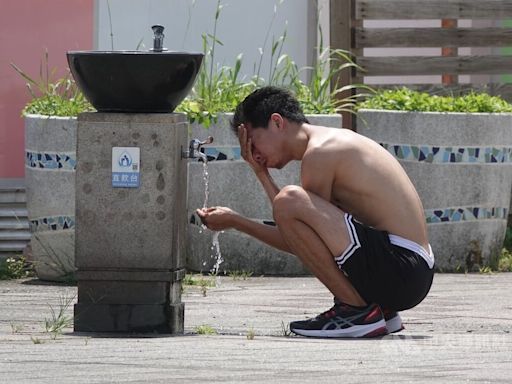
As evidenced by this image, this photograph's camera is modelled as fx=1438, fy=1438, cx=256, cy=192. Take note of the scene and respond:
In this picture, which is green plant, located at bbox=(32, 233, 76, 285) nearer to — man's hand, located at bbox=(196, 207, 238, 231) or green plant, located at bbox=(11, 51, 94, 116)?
green plant, located at bbox=(11, 51, 94, 116)

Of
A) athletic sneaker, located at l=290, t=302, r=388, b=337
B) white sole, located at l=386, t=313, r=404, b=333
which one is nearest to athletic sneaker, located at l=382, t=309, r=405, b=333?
white sole, located at l=386, t=313, r=404, b=333

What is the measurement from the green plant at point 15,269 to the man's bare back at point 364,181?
3.42 meters

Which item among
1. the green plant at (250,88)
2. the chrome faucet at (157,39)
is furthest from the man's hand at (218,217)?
the green plant at (250,88)

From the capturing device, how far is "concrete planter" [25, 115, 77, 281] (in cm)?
905

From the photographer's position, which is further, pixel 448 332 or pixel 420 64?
pixel 420 64

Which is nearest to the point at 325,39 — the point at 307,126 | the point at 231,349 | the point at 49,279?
the point at 49,279

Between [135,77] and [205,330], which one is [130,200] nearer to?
[135,77]


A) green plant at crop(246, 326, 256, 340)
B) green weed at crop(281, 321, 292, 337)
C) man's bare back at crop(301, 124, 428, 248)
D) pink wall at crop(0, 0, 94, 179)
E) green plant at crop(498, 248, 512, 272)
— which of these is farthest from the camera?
pink wall at crop(0, 0, 94, 179)

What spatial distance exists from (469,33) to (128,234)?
194 inches

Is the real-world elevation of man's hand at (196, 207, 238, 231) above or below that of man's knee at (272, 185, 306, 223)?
below

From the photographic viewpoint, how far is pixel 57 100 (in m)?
9.20

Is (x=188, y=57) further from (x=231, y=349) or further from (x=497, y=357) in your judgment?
(x=497, y=357)

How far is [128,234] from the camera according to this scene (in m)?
6.57

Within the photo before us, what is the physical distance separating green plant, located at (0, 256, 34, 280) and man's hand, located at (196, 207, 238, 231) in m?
3.07
